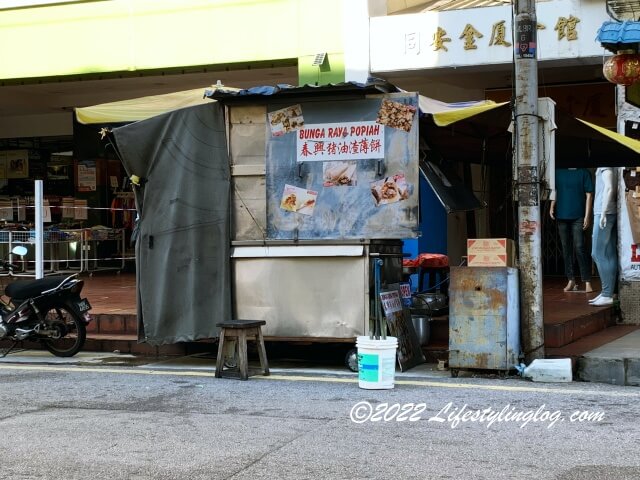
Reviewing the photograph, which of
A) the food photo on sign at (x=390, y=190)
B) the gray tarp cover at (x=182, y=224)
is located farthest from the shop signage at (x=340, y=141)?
the gray tarp cover at (x=182, y=224)

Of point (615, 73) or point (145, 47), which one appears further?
point (145, 47)

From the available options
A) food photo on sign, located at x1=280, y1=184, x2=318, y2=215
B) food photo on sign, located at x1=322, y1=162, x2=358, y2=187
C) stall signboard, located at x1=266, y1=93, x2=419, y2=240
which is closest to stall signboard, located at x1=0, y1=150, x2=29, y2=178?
stall signboard, located at x1=266, y1=93, x2=419, y2=240

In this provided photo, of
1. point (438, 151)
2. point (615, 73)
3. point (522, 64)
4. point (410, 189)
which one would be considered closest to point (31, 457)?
point (410, 189)

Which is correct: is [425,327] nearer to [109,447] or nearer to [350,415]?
[350,415]

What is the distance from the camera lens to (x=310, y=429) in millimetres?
5902

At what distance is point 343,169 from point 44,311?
367cm

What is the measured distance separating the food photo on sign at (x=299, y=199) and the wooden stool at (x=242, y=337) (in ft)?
3.85

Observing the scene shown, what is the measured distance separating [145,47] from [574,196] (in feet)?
21.9

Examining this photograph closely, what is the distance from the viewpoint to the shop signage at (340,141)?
8.39 metres

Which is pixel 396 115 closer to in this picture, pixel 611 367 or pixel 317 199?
pixel 317 199

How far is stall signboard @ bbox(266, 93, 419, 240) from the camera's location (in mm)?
8320

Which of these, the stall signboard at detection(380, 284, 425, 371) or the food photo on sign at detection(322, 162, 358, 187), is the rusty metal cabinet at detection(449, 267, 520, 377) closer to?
the stall signboard at detection(380, 284, 425, 371)

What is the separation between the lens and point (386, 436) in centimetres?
572

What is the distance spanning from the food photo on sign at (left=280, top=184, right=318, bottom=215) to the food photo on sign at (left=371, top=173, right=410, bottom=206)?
60 cm
